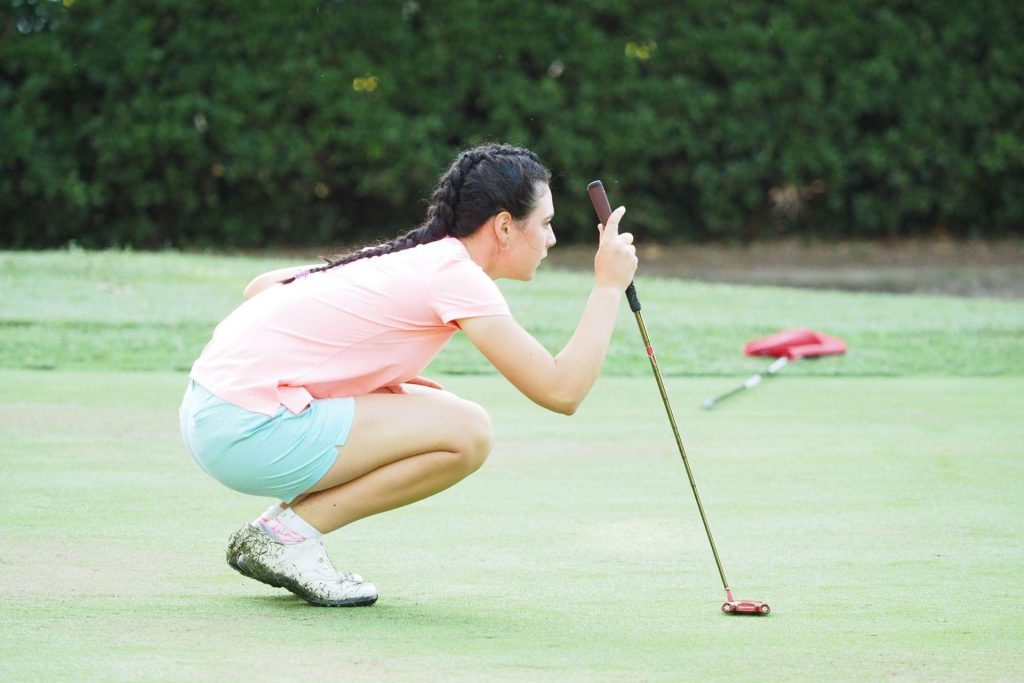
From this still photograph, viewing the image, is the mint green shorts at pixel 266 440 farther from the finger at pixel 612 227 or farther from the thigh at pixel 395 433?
the finger at pixel 612 227

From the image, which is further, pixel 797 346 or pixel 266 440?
pixel 797 346

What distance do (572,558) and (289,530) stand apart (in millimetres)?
734

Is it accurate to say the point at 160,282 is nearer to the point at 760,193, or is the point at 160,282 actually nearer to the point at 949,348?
the point at 949,348

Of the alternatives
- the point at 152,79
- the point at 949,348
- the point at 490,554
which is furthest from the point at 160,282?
the point at 490,554

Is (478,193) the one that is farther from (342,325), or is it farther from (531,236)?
(342,325)

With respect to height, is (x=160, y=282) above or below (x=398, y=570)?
below

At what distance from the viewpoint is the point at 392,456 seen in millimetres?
3182

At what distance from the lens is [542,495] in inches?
171

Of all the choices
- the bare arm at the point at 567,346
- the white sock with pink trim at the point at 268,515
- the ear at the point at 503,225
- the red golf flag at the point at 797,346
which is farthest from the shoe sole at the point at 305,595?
the red golf flag at the point at 797,346

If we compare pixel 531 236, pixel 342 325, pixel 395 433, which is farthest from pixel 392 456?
pixel 531 236

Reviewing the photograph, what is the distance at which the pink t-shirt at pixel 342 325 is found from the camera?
3070 millimetres

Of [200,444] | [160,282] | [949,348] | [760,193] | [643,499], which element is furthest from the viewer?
[760,193]

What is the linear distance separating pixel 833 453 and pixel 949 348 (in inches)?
126

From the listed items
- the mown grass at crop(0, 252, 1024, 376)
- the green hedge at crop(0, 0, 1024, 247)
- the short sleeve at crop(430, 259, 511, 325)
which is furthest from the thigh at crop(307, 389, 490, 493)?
the green hedge at crop(0, 0, 1024, 247)
